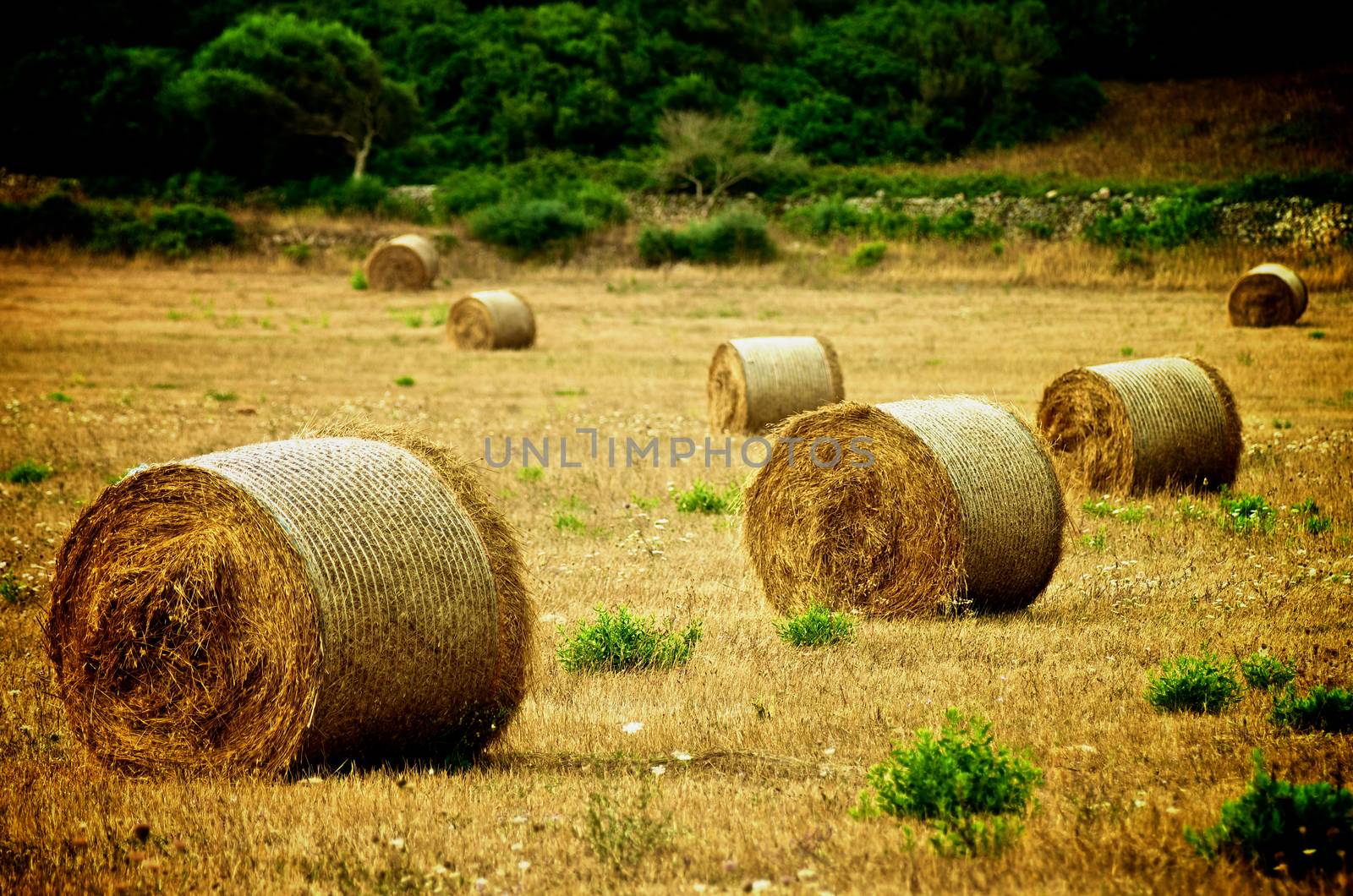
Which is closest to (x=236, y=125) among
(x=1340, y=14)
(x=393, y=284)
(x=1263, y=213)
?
(x=393, y=284)

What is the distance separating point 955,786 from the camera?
4.94 m

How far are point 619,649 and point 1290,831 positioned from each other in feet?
13.2

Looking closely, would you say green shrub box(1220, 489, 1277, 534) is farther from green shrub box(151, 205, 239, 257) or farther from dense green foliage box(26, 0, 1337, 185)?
dense green foliage box(26, 0, 1337, 185)

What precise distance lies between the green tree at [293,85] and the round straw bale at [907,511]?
155 ft

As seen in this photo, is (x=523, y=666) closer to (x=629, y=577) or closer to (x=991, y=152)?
(x=629, y=577)

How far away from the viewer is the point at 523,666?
6.45 metres

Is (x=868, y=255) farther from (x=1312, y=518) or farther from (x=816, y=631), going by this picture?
(x=816, y=631)

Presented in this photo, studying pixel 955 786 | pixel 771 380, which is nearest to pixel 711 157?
pixel 771 380

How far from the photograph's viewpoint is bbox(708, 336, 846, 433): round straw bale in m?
17.1

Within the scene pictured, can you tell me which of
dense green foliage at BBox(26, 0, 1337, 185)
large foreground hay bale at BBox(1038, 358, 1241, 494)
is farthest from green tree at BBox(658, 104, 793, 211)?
large foreground hay bale at BBox(1038, 358, 1241, 494)

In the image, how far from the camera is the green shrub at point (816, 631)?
313 inches

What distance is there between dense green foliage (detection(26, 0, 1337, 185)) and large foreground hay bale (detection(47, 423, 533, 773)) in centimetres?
4976

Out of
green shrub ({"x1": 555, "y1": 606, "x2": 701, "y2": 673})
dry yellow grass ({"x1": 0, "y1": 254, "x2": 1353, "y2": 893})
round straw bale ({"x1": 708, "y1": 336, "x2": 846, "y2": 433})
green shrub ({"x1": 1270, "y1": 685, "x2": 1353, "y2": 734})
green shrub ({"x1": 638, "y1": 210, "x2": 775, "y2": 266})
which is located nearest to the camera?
dry yellow grass ({"x1": 0, "y1": 254, "x2": 1353, "y2": 893})

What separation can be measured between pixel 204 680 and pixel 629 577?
4.24 m
